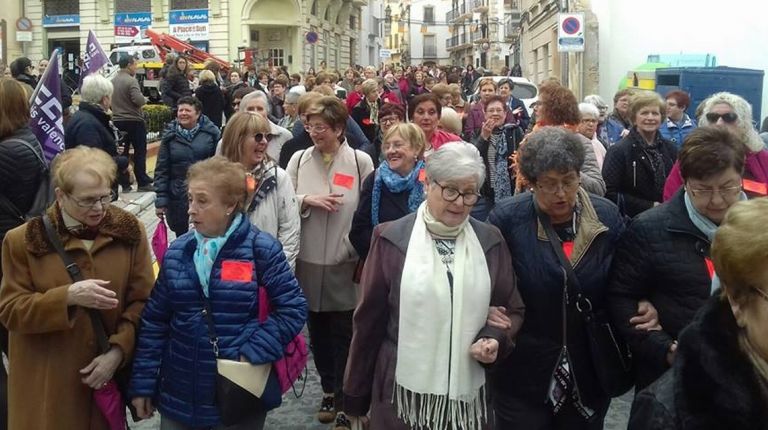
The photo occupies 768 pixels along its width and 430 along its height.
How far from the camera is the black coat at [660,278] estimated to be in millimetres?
2859

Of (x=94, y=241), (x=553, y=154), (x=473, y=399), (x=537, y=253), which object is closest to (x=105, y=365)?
(x=94, y=241)

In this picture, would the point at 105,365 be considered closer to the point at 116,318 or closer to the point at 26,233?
the point at 116,318

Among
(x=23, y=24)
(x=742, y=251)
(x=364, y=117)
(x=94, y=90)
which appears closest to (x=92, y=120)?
(x=94, y=90)

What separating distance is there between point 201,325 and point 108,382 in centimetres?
48

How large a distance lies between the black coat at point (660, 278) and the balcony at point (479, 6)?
67178 mm

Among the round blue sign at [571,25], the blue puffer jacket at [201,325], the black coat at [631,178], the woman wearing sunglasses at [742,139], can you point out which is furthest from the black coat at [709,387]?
the round blue sign at [571,25]

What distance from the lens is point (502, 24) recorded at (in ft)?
196

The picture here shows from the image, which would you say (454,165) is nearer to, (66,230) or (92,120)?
(66,230)

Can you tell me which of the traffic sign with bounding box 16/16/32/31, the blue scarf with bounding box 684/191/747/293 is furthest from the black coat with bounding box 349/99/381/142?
the traffic sign with bounding box 16/16/32/31

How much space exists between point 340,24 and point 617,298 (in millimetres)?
49869

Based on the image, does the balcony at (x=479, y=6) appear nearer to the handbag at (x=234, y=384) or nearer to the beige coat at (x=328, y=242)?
the beige coat at (x=328, y=242)

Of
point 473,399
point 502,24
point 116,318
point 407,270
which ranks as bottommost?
point 473,399

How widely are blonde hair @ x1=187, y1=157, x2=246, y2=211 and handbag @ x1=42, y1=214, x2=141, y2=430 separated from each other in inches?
22.5

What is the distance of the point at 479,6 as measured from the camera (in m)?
72.1
